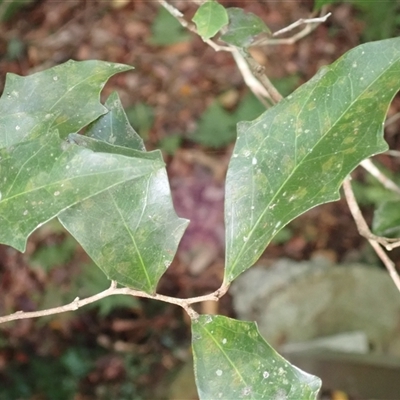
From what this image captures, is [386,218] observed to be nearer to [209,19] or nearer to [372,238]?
[372,238]

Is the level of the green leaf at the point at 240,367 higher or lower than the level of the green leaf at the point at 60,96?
lower

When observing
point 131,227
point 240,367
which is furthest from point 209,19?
point 240,367

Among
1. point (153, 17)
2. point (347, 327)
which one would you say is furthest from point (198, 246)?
point (153, 17)

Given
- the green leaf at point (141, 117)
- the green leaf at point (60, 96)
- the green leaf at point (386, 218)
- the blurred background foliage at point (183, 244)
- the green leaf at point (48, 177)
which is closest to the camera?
the green leaf at point (48, 177)

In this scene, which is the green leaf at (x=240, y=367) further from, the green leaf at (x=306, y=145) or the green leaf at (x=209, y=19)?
the green leaf at (x=209, y=19)

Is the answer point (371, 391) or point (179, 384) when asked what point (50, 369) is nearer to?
point (179, 384)

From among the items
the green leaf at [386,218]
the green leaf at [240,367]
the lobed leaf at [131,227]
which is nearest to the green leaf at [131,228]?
the lobed leaf at [131,227]
